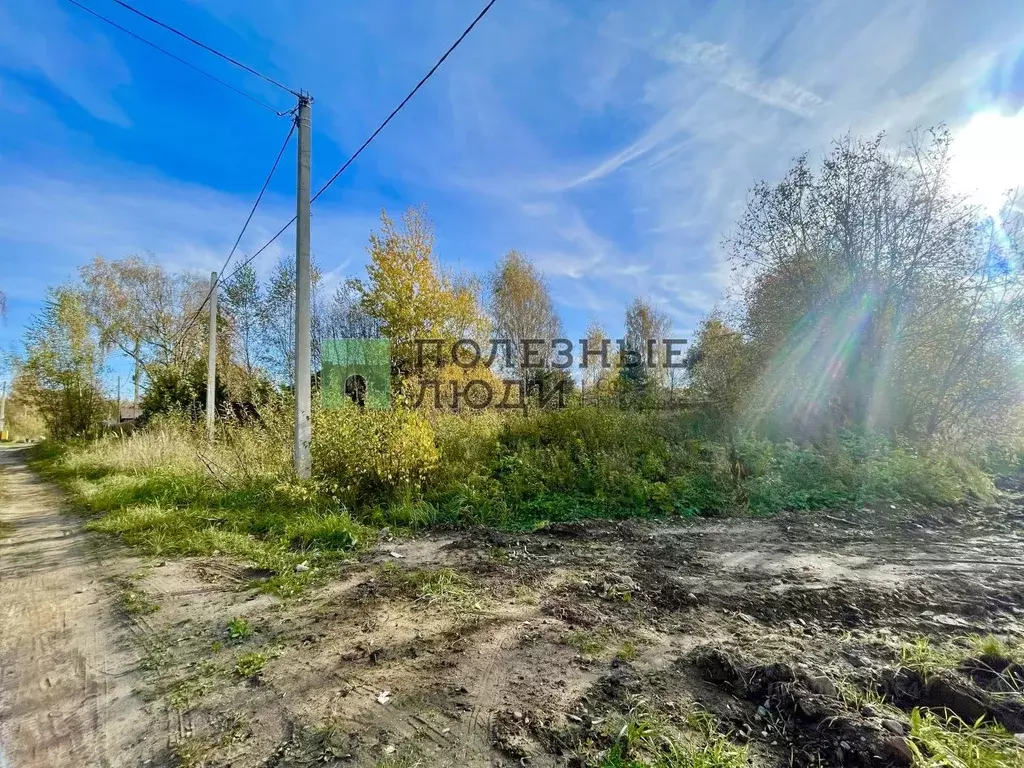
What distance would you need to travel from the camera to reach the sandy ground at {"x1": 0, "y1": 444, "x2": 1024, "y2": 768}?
1.80 m

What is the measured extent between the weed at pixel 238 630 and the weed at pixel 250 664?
24cm

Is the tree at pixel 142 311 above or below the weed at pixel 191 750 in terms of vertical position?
above

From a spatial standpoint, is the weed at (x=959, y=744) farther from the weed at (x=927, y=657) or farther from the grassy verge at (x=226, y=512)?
the grassy verge at (x=226, y=512)

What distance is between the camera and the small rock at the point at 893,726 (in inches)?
67.4

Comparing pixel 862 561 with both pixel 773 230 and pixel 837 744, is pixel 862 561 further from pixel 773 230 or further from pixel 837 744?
pixel 773 230

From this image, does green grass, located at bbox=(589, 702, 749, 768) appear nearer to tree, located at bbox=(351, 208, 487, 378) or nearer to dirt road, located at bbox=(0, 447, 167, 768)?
dirt road, located at bbox=(0, 447, 167, 768)

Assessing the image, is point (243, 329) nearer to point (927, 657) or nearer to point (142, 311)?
point (142, 311)

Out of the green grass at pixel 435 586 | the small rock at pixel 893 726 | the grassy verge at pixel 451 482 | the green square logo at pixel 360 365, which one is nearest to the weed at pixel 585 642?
the green grass at pixel 435 586

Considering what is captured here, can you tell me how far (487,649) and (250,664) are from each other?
1314mm

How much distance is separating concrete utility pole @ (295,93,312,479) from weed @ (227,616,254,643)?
3054mm

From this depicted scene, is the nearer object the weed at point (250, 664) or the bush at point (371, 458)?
the weed at point (250, 664)

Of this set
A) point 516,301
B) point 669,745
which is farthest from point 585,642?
Result: point 516,301

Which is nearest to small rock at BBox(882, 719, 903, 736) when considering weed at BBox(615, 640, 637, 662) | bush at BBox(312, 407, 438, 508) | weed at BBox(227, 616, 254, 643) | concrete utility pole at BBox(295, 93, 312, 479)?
weed at BBox(615, 640, 637, 662)

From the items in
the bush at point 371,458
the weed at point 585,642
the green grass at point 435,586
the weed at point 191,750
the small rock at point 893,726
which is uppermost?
the bush at point 371,458
